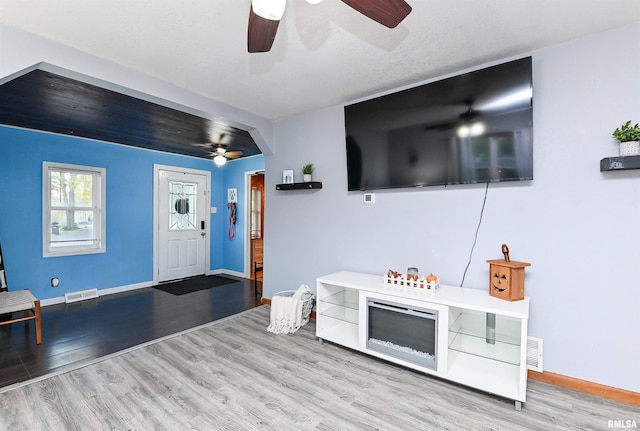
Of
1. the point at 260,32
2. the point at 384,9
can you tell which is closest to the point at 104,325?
the point at 260,32

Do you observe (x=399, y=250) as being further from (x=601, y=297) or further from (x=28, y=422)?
(x=28, y=422)

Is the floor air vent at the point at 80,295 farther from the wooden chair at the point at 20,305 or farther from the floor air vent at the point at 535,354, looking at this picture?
the floor air vent at the point at 535,354

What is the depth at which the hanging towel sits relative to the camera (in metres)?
3.17

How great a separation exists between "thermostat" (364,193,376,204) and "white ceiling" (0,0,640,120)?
1.09 metres

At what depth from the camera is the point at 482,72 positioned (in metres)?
2.29

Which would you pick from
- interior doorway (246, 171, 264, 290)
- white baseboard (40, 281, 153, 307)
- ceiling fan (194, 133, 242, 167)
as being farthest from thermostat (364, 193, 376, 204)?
white baseboard (40, 281, 153, 307)

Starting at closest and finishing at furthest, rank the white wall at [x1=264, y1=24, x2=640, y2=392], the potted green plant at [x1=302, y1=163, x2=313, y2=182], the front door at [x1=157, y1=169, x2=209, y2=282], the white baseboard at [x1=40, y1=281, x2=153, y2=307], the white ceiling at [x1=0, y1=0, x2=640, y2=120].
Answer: the white ceiling at [x1=0, y1=0, x2=640, y2=120]
the white wall at [x1=264, y1=24, x2=640, y2=392]
the potted green plant at [x1=302, y1=163, x2=313, y2=182]
the white baseboard at [x1=40, y1=281, x2=153, y2=307]
the front door at [x1=157, y1=169, x2=209, y2=282]

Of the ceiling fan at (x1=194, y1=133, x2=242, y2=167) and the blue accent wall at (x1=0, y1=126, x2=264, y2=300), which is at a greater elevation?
the ceiling fan at (x1=194, y1=133, x2=242, y2=167)

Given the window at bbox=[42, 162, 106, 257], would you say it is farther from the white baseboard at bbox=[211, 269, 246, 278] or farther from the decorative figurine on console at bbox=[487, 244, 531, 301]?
the decorative figurine on console at bbox=[487, 244, 531, 301]

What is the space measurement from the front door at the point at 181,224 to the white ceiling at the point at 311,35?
3254 mm

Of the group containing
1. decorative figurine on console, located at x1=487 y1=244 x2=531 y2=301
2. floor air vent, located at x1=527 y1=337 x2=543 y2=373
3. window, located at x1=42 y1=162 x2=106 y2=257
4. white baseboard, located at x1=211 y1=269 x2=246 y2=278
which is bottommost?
white baseboard, located at x1=211 y1=269 x2=246 y2=278

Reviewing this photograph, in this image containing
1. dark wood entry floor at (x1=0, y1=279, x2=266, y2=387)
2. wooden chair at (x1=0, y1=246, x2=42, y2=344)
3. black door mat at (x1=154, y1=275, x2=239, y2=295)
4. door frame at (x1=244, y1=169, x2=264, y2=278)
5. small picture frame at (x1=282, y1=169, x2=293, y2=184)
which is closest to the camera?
dark wood entry floor at (x1=0, y1=279, x2=266, y2=387)

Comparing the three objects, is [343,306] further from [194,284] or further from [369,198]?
[194,284]

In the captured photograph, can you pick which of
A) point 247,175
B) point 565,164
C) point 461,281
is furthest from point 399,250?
point 247,175
